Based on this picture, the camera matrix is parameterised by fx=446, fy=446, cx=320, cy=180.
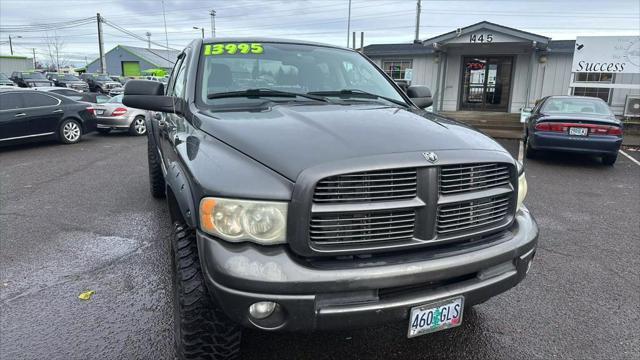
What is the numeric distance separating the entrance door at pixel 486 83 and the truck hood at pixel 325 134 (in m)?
17.7

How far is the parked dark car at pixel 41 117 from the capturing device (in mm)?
10219

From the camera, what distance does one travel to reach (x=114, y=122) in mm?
12953

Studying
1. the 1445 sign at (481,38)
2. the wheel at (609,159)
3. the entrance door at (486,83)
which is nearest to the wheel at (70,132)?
the wheel at (609,159)

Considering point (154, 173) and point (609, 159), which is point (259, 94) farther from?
point (609, 159)

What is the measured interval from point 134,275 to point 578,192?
6.42 metres

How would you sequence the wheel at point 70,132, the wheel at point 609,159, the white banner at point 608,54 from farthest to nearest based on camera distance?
the white banner at point 608,54
the wheel at point 70,132
the wheel at point 609,159

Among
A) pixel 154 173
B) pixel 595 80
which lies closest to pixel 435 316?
pixel 154 173

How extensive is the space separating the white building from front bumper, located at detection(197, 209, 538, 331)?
16742 mm

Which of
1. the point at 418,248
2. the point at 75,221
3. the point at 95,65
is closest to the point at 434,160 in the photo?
the point at 418,248

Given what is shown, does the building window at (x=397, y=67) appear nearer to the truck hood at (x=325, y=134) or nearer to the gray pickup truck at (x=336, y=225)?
the truck hood at (x=325, y=134)

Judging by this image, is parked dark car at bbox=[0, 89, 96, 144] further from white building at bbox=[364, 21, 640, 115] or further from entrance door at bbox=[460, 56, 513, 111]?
entrance door at bbox=[460, 56, 513, 111]

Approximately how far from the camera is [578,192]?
6.89 m

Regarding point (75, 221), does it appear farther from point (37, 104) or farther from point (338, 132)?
point (37, 104)

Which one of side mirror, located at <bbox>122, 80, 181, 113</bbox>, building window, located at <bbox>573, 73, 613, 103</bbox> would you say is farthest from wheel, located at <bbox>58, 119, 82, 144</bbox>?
building window, located at <bbox>573, 73, 613, 103</bbox>
